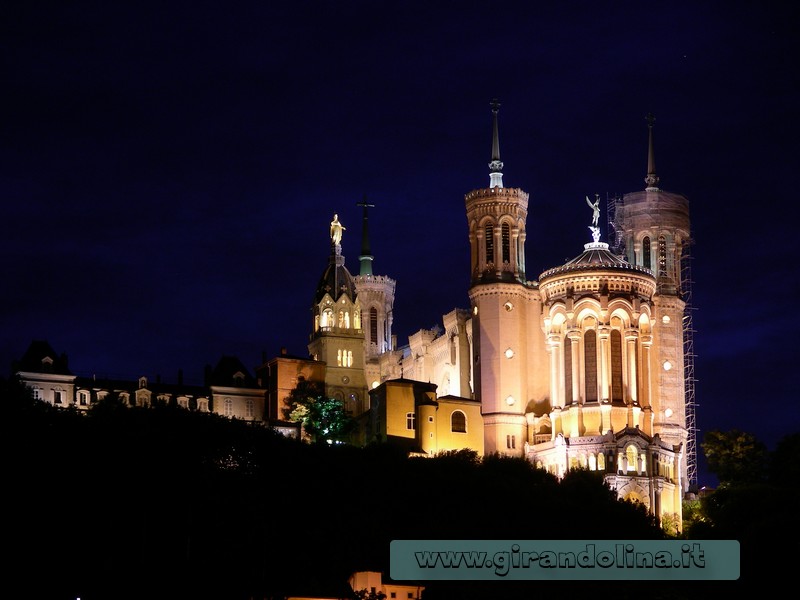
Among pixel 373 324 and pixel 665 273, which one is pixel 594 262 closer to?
pixel 665 273

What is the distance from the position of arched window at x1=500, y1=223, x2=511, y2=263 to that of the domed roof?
13.6 meters

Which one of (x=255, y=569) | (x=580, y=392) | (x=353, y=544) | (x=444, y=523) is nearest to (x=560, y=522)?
(x=444, y=523)

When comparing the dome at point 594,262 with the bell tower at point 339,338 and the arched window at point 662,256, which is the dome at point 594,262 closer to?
the arched window at point 662,256

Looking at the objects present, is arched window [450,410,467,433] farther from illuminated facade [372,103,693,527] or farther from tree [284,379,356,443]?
tree [284,379,356,443]

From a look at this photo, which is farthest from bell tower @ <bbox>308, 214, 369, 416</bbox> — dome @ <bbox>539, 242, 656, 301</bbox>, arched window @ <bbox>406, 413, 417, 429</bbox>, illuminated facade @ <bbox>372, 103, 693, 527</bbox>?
dome @ <bbox>539, 242, 656, 301</bbox>

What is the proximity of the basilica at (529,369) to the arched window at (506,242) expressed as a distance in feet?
0.23

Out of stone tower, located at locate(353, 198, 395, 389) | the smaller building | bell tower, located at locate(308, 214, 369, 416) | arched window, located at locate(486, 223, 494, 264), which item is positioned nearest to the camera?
the smaller building

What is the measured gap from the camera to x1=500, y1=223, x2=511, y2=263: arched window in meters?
112

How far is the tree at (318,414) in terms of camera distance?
10731 centimetres

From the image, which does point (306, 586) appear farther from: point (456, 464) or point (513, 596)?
point (456, 464)

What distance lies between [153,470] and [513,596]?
17768mm

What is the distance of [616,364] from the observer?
349 feet

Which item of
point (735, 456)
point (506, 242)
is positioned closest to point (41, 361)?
point (506, 242)

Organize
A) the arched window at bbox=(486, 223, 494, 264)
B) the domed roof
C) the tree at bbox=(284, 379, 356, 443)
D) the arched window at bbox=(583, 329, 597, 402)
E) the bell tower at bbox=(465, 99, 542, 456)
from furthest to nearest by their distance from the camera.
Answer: the domed roof, the arched window at bbox=(486, 223, 494, 264), the bell tower at bbox=(465, 99, 542, 456), the tree at bbox=(284, 379, 356, 443), the arched window at bbox=(583, 329, 597, 402)
